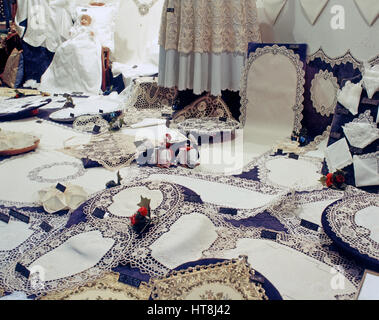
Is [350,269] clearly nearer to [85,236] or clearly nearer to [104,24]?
[85,236]

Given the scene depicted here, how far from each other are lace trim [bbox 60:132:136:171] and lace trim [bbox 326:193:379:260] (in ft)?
5.01

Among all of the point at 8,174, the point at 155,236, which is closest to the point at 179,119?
the point at 8,174

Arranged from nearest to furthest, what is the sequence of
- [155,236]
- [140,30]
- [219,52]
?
[155,236], [219,52], [140,30]

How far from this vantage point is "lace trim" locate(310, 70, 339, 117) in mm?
2871

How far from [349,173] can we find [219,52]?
5.39ft

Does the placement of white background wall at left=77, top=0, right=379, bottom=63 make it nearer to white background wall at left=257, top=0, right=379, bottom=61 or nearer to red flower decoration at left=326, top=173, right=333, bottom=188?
white background wall at left=257, top=0, right=379, bottom=61

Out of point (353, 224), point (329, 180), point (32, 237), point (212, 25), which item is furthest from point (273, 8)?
point (32, 237)

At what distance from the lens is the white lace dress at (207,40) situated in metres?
3.14

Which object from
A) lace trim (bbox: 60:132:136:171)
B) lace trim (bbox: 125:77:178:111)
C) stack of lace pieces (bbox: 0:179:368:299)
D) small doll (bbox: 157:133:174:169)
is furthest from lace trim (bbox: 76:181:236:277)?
lace trim (bbox: 125:77:178:111)

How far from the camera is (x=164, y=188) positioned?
6.18 feet

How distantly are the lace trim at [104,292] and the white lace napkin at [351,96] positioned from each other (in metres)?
1.61

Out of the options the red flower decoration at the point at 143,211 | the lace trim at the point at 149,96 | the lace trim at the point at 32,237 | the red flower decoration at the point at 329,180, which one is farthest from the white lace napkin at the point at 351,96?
the lace trim at the point at 149,96

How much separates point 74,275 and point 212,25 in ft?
8.22

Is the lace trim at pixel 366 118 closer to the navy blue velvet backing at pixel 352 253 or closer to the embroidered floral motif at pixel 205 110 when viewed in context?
the navy blue velvet backing at pixel 352 253
